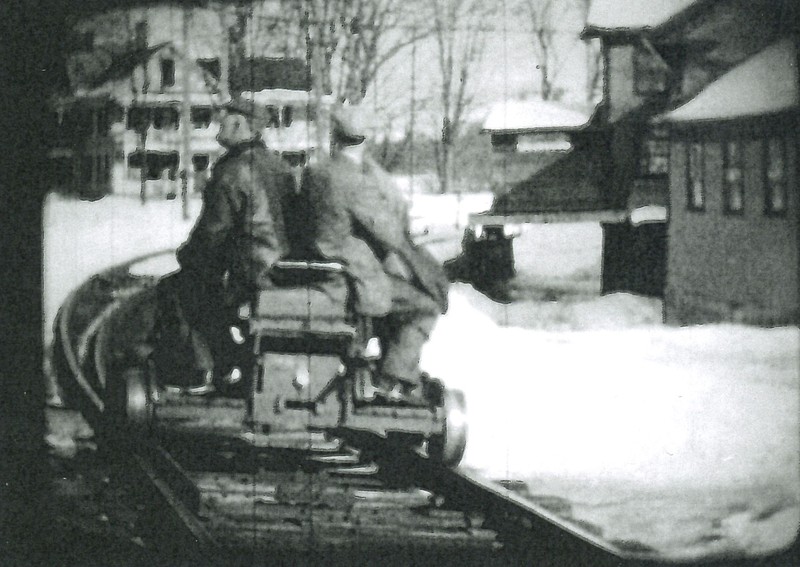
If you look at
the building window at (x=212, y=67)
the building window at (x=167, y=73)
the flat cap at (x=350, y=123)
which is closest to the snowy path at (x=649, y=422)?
the flat cap at (x=350, y=123)

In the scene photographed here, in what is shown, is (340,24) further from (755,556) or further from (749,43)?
(755,556)

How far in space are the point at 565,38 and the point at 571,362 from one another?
177cm

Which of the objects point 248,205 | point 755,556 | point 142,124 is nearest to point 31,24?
point 142,124

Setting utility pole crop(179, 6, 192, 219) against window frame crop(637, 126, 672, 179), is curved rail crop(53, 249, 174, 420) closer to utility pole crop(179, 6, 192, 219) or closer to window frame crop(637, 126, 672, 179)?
utility pole crop(179, 6, 192, 219)

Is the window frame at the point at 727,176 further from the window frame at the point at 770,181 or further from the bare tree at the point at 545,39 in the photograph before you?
the bare tree at the point at 545,39

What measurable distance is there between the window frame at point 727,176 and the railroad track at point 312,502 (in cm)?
184

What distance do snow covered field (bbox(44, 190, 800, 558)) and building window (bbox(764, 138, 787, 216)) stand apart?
0.70 metres

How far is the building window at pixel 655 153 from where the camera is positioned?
17.4ft

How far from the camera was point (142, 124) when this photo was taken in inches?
213

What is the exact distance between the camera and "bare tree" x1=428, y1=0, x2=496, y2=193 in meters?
5.21

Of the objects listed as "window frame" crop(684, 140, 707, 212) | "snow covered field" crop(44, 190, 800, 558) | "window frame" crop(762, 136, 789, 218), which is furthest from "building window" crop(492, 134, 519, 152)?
"window frame" crop(762, 136, 789, 218)

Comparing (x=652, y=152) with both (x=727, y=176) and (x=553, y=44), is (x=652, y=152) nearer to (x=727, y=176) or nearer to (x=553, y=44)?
(x=727, y=176)

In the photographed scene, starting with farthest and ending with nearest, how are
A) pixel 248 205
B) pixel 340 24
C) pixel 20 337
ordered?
1. pixel 20 337
2. pixel 340 24
3. pixel 248 205

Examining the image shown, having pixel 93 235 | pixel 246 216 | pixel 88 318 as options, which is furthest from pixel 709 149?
pixel 88 318
